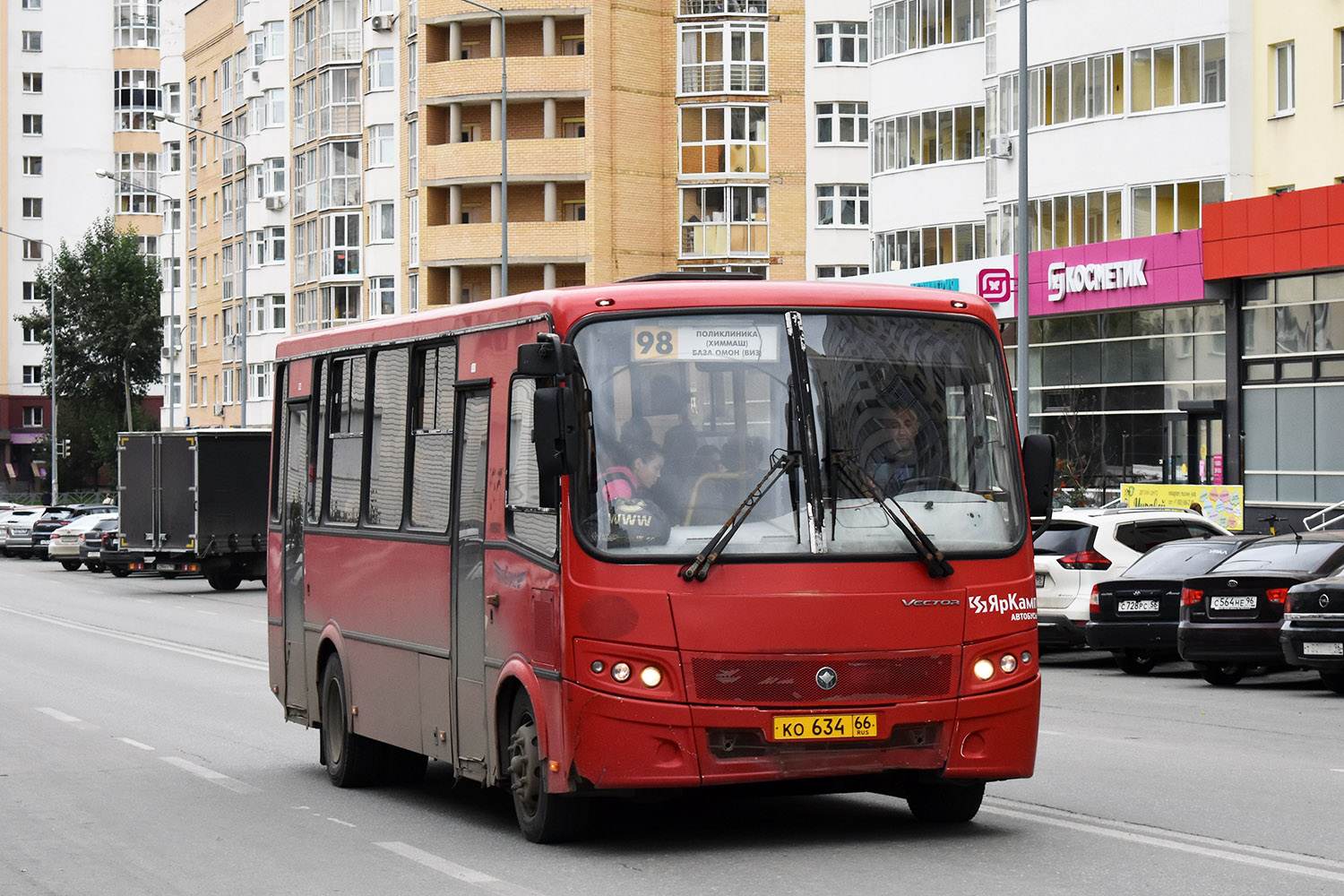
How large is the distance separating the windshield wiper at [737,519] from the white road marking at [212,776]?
15.2ft

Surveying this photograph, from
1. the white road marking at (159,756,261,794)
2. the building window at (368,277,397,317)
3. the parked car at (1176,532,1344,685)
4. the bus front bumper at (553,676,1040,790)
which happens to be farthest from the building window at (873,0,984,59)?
the bus front bumper at (553,676,1040,790)

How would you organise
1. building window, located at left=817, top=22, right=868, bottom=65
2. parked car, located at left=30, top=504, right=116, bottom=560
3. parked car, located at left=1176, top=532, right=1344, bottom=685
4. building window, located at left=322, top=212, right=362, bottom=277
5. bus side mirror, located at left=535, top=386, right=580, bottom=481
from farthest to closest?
building window, located at left=322, top=212, right=362, bottom=277
building window, located at left=817, top=22, right=868, bottom=65
parked car, located at left=30, top=504, right=116, bottom=560
parked car, located at left=1176, top=532, right=1344, bottom=685
bus side mirror, located at left=535, top=386, right=580, bottom=481

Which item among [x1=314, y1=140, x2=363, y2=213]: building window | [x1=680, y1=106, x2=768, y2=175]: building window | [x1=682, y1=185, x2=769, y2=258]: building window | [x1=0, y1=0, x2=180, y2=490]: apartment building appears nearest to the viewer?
[x1=682, y1=185, x2=769, y2=258]: building window

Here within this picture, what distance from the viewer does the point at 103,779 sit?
14070 millimetres

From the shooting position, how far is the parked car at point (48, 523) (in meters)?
68.0

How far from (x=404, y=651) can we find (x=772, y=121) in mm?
67230

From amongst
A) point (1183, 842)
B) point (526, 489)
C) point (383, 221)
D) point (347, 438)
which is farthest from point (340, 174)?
point (1183, 842)

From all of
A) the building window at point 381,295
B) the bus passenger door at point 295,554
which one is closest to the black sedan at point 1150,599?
the bus passenger door at point 295,554

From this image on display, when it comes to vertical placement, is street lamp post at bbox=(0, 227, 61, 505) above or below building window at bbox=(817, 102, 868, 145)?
below

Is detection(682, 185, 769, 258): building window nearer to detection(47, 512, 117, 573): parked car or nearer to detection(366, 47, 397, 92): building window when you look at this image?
detection(366, 47, 397, 92): building window

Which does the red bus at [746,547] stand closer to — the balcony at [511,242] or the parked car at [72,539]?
the parked car at [72,539]

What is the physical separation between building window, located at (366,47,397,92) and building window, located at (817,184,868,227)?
17.1m

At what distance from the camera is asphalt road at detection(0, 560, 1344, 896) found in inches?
366

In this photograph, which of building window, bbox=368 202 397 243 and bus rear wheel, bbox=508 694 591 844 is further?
building window, bbox=368 202 397 243
